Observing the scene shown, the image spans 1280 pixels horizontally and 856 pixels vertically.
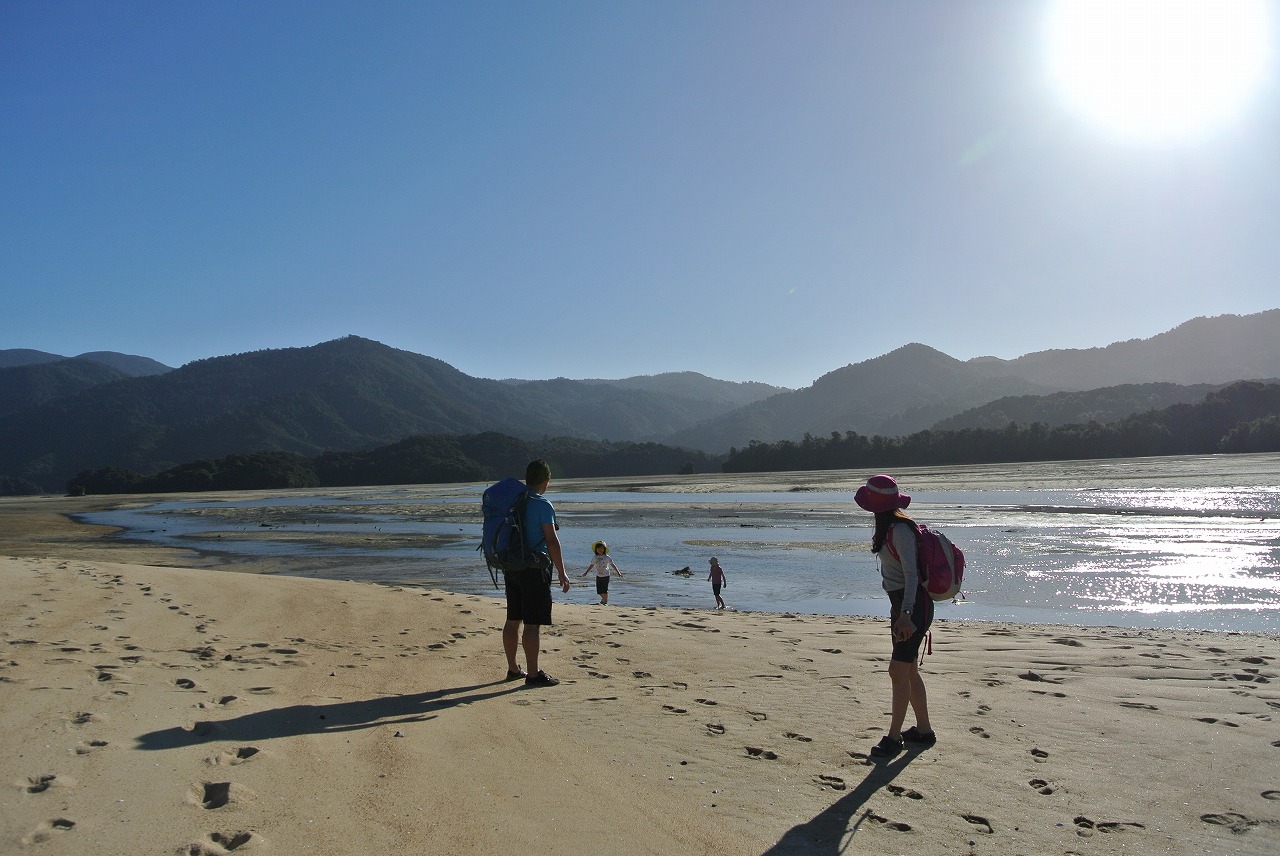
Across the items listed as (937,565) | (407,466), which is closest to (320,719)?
(937,565)

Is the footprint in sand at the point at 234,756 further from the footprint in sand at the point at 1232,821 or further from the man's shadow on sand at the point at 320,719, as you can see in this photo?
the footprint in sand at the point at 1232,821

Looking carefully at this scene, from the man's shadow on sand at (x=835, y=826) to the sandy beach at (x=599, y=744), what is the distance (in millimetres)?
17

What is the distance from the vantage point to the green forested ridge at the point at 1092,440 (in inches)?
3191

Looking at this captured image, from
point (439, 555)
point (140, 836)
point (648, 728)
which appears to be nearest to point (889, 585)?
point (648, 728)

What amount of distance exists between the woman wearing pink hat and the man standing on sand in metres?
2.62

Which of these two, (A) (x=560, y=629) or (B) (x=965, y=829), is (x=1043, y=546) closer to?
(A) (x=560, y=629)

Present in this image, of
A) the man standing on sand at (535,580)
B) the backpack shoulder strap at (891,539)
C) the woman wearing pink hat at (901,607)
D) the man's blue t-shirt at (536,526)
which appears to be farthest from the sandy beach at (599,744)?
the backpack shoulder strap at (891,539)

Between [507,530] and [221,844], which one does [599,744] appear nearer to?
[507,530]

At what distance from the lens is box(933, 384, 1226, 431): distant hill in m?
129

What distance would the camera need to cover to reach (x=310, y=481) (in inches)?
4636

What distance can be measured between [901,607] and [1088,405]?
150 meters

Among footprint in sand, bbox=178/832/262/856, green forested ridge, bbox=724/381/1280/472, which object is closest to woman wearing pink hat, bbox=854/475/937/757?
footprint in sand, bbox=178/832/262/856

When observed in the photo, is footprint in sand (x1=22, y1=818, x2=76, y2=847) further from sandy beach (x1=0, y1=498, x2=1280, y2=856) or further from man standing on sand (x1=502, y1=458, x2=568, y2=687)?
man standing on sand (x1=502, y1=458, x2=568, y2=687)

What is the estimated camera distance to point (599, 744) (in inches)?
198
